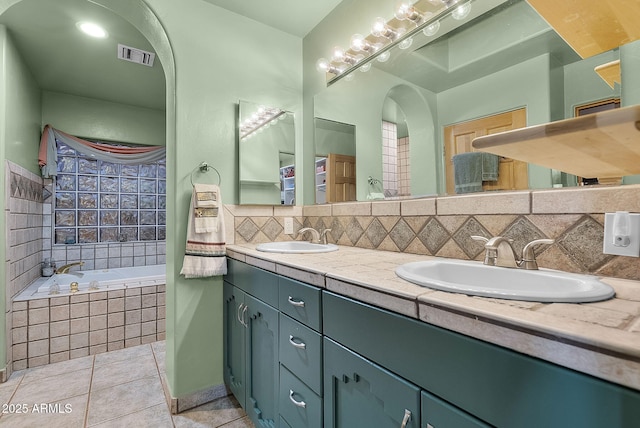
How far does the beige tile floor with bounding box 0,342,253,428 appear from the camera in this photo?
1600mm

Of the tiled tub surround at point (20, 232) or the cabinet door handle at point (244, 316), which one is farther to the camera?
the tiled tub surround at point (20, 232)

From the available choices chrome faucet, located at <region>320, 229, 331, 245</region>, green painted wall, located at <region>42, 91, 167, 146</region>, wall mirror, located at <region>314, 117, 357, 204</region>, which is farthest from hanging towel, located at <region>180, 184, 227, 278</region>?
green painted wall, located at <region>42, 91, 167, 146</region>

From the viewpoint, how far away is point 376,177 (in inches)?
66.3

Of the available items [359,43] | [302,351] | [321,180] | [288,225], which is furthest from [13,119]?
[302,351]

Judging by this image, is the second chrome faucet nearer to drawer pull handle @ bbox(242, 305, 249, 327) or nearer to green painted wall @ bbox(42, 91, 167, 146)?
drawer pull handle @ bbox(242, 305, 249, 327)

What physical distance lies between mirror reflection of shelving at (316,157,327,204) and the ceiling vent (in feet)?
5.94

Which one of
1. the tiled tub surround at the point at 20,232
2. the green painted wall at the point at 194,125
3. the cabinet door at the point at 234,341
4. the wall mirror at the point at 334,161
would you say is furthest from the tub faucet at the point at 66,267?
the wall mirror at the point at 334,161

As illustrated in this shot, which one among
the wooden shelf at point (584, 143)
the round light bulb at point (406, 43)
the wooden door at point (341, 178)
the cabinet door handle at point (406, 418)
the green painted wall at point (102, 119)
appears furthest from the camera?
the green painted wall at point (102, 119)

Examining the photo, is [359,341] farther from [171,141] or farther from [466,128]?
[171,141]

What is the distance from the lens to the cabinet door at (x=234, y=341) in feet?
Answer: 5.06

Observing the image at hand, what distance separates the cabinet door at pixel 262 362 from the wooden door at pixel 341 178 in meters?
0.85

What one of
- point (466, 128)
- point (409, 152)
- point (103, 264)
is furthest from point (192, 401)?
point (103, 264)

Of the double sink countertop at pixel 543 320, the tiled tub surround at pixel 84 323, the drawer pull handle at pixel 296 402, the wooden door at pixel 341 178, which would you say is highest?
the wooden door at pixel 341 178

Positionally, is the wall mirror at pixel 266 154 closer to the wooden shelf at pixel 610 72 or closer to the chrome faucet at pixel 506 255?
the chrome faucet at pixel 506 255
